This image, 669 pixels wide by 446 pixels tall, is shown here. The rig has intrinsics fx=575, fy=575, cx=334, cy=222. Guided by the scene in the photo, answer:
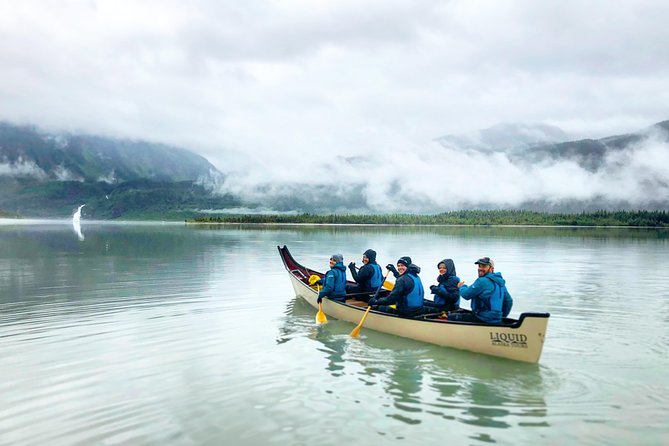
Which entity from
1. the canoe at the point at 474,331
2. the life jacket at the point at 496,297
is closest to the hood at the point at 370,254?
the canoe at the point at 474,331

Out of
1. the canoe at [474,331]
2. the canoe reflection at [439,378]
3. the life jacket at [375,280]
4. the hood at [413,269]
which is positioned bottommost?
the canoe reflection at [439,378]

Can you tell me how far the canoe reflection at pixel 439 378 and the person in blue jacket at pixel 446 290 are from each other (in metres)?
1.90

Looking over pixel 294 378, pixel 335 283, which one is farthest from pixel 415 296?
pixel 294 378

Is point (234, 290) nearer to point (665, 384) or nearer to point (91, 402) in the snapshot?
point (91, 402)

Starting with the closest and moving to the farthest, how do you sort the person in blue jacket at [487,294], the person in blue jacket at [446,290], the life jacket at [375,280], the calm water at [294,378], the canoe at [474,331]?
the calm water at [294,378], the canoe at [474,331], the person in blue jacket at [487,294], the person in blue jacket at [446,290], the life jacket at [375,280]

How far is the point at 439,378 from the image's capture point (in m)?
13.6

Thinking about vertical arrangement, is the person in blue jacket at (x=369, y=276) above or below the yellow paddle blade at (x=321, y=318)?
above

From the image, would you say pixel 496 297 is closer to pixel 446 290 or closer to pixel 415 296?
pixel 446 290

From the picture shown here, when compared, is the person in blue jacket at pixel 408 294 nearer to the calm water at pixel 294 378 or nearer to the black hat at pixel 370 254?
the calm water at pixel 294 378

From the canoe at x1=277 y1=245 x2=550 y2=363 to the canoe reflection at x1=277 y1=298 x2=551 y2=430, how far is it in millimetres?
220

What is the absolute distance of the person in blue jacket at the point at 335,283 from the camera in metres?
21.1

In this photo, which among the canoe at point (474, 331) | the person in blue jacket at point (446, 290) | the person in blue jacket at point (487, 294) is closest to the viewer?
the canoe at point (474, 331)

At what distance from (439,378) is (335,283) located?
8.21 meters

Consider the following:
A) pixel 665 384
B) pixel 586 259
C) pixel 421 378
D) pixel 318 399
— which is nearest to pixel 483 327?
pixel 421 378
